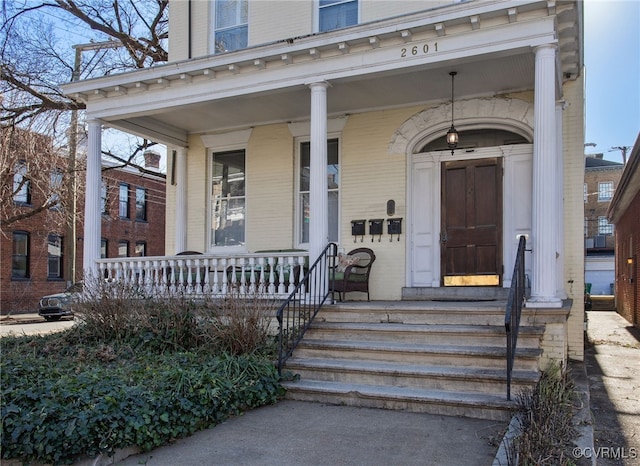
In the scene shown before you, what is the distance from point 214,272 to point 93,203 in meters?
2.50

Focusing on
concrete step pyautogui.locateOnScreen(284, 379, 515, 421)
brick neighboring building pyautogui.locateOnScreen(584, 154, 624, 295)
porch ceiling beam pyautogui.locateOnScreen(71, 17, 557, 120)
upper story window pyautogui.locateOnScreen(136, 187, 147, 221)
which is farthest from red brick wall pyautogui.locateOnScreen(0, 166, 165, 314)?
brick neighboring building pyautogui.locateOnScreen(584, 154, 624, 295)

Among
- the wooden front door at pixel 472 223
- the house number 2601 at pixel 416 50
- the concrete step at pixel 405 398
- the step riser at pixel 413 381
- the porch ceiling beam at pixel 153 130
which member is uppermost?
the house number 2601 at pixel 416 50

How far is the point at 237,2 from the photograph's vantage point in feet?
34.5

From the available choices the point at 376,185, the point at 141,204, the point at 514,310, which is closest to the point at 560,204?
the point at 376,185

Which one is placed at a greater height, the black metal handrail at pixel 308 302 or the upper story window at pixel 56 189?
the upper story window at pixel 56 189

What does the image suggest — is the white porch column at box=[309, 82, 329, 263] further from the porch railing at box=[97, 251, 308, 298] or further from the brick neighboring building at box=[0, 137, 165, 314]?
the brick neighboring building at box=[0, 137, 165, 314]

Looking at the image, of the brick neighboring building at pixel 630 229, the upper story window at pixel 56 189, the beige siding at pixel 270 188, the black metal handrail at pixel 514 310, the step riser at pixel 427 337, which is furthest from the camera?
the upper story window at pixel 56 189

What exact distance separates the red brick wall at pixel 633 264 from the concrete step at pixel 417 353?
38.5 feet

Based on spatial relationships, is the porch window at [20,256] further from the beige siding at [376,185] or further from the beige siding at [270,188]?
the beige siding at [376,185]

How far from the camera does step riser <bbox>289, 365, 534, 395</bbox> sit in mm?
5211

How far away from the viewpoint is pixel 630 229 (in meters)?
17.3

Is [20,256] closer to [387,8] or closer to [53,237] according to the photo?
[53,237]

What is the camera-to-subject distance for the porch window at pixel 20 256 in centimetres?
2125

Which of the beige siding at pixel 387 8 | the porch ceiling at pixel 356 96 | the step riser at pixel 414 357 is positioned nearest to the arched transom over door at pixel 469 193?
the porch ceiling at pixel 356 96
